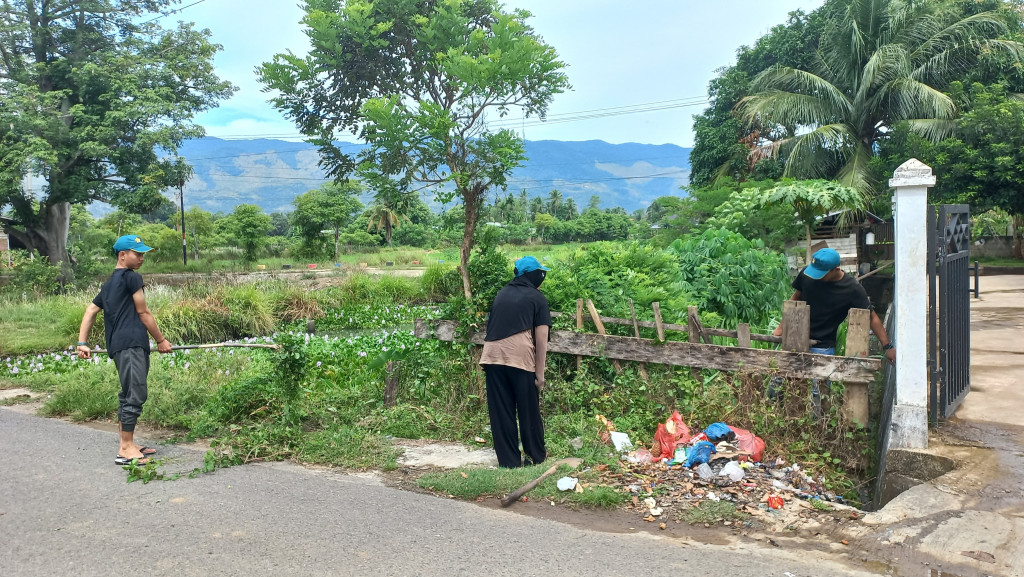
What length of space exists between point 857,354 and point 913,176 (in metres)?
1.49

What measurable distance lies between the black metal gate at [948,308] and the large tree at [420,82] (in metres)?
11.5

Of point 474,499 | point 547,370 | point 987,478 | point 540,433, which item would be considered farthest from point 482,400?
point 987,478

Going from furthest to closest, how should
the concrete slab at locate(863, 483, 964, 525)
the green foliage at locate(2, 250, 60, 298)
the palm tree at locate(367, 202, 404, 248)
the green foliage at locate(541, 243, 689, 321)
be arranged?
the palm tree at locate(367, 202, 404, 248) → the green foliage at locate(2, 250, 60, 298) → the green foliage at locate(541, 243, 689, 321) → the concrete slab at locate(863, 483, 964, 525)

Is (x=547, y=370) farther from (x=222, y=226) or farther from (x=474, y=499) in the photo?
(x=222, y=226)

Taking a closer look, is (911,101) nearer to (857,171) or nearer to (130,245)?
(857,171)

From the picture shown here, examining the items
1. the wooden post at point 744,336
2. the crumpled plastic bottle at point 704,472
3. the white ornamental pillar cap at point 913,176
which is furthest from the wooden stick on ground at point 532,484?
the white ornamental pillar cap at point 913,176

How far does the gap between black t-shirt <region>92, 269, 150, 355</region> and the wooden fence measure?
2980 millimetres

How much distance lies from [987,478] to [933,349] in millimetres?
1347

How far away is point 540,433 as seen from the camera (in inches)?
225

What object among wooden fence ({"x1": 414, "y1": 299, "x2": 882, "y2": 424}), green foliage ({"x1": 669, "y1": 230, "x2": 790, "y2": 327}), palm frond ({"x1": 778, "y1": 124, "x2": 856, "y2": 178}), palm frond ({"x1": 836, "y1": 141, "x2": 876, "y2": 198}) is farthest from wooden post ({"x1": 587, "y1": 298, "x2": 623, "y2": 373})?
palm frond ({"x1": 778, "y1": 124, "x2": 856, "y2": 178})

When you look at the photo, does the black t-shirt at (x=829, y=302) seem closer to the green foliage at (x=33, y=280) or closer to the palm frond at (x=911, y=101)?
the green foliage at (x=33, y=280)

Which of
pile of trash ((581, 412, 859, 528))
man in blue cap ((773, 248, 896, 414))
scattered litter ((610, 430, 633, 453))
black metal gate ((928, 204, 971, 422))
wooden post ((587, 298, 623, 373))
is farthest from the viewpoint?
wooden post ((587, 298, 623, 373))

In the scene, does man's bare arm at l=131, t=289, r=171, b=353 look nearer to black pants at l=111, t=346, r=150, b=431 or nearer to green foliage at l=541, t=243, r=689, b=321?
black pants at l=111, t=346, r=150, b=431

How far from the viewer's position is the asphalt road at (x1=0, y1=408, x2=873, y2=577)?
3793 mm
